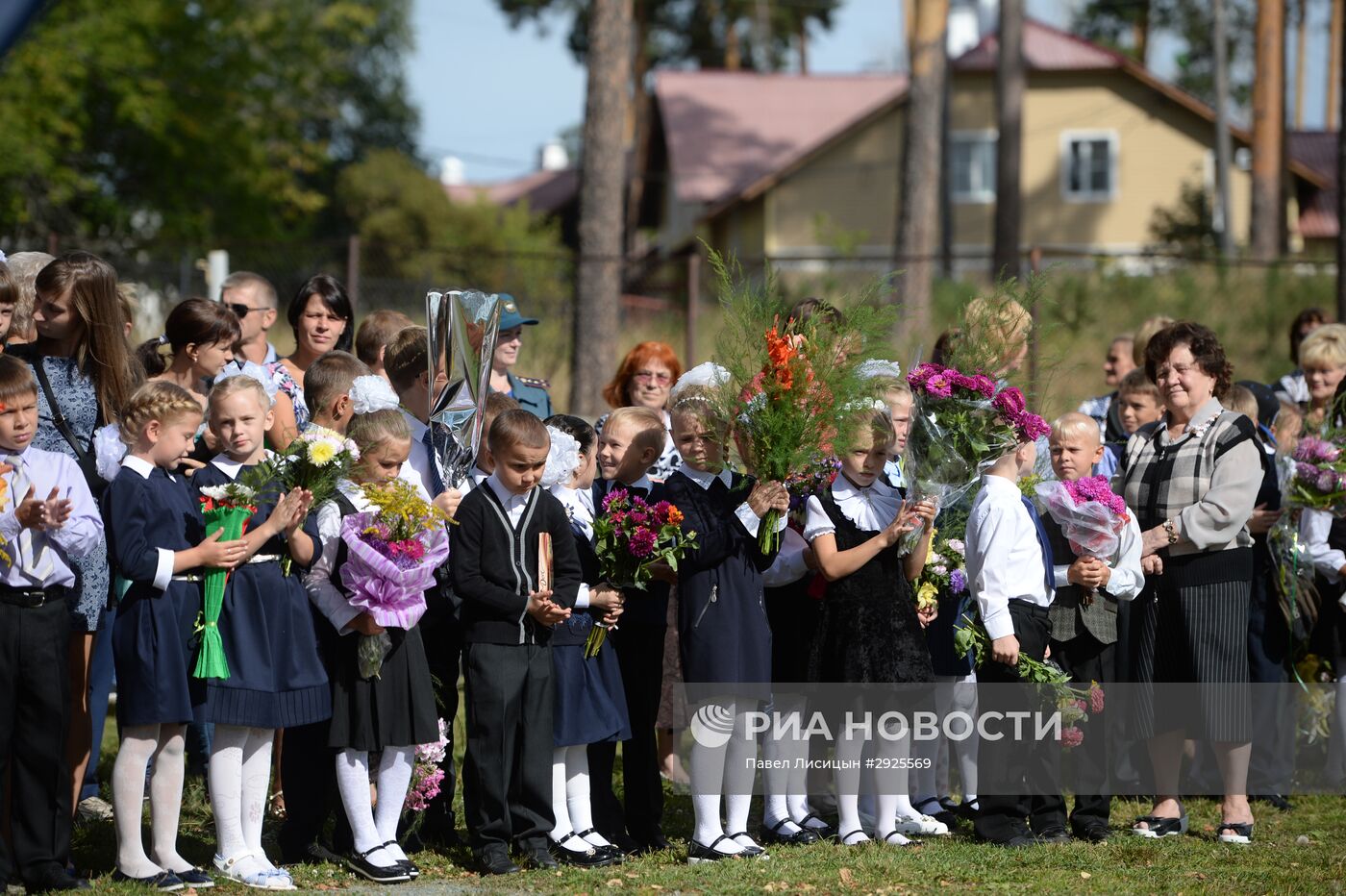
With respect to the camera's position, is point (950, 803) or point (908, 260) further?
point (908, 260)

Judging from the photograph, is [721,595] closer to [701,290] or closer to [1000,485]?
[1000,485]

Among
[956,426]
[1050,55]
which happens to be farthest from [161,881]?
[1050,55]

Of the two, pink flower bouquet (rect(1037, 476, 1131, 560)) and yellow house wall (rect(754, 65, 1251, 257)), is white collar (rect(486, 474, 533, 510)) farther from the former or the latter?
yellow house wall (rect(754, 65, 1251, 257))

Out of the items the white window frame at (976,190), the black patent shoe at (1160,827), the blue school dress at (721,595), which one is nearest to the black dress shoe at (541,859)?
the blue school dress at (721,595)

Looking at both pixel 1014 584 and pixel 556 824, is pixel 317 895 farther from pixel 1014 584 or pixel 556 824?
pixel 1014 584

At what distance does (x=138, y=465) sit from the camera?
543 cm

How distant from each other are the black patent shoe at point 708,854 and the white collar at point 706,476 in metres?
1.39

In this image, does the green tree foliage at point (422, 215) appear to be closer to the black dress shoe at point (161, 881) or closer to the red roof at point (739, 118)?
the red roof at point (739, 118)

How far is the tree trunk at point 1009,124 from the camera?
23.3 metres

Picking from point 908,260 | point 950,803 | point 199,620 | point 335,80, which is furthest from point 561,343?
point 335,80

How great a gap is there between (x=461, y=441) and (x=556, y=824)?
156cm

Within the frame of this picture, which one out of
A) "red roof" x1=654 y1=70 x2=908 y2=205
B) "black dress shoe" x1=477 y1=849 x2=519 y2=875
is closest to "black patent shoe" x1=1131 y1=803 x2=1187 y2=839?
"black dress shoe" x1=477 y1=849 x2=519 y2=875

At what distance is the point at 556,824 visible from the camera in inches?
235

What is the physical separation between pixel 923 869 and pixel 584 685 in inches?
58.7
